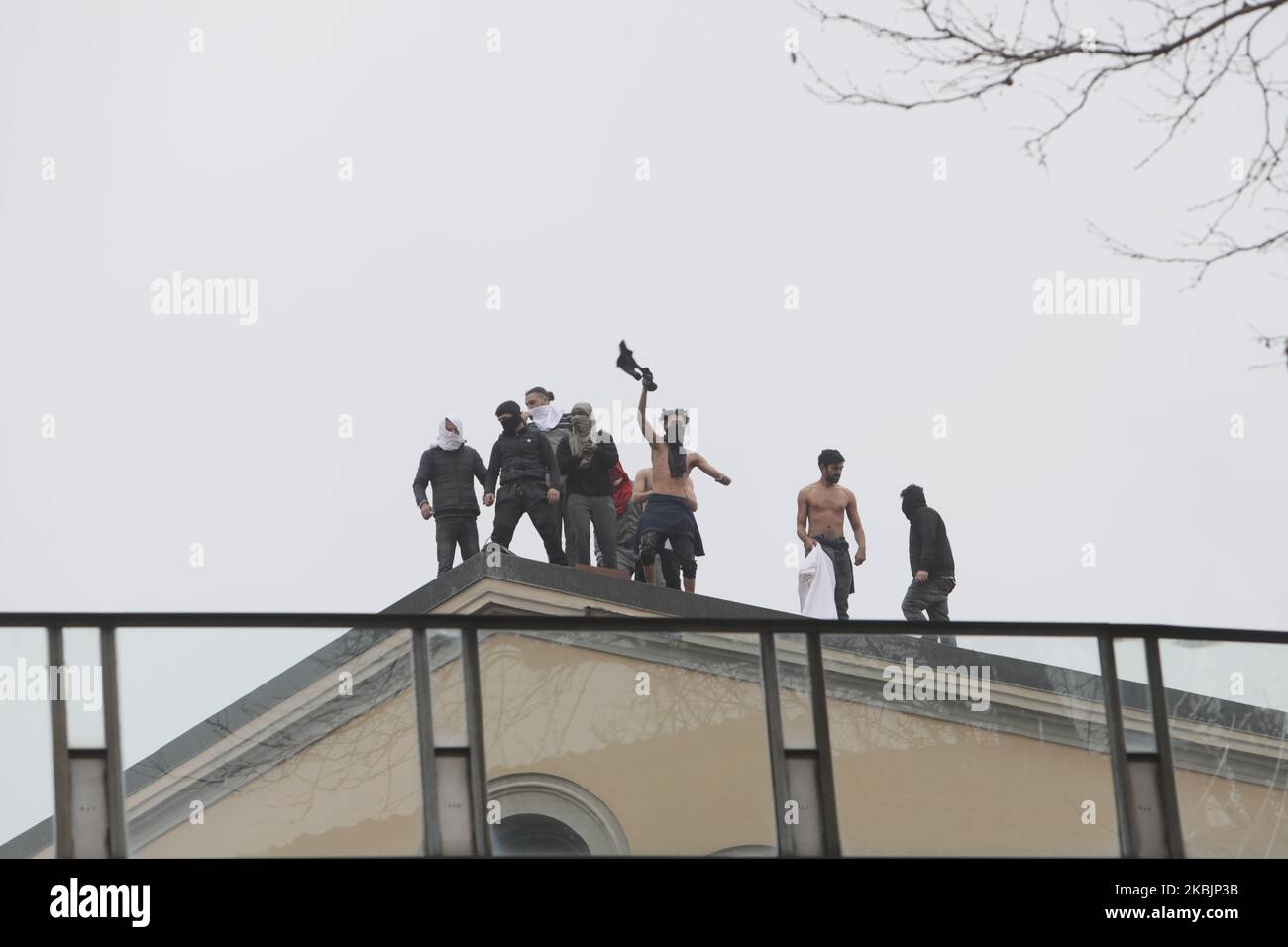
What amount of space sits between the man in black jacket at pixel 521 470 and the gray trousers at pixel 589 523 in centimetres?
24

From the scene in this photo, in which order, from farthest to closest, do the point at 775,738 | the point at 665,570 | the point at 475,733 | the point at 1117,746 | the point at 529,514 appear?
the point at 529,514 < the point at 665,570 < the point at 1117,746 < the point at 775,738 < the point at 475,733

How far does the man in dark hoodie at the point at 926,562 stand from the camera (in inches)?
704

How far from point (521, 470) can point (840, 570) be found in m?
2.91

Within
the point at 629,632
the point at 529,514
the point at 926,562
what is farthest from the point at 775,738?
the point at 529,514

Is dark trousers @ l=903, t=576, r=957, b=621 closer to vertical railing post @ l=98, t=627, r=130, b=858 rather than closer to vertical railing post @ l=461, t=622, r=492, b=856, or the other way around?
vertical railing post @ l=461, t=622, r=492, b=856

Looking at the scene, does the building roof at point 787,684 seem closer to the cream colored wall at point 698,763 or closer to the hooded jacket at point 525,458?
the cream colored wall at point 698,763

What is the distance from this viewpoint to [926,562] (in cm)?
1788

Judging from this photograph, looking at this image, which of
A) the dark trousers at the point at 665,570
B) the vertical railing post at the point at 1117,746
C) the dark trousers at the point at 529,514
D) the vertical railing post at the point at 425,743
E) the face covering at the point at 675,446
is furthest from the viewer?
the dark trousers at the point at 529,514

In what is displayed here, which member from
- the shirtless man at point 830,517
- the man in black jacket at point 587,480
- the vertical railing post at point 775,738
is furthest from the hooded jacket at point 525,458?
the vertical railing post at point 775,738

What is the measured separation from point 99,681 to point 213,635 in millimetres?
515

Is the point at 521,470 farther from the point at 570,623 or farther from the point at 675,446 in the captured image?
the point at 570,623
